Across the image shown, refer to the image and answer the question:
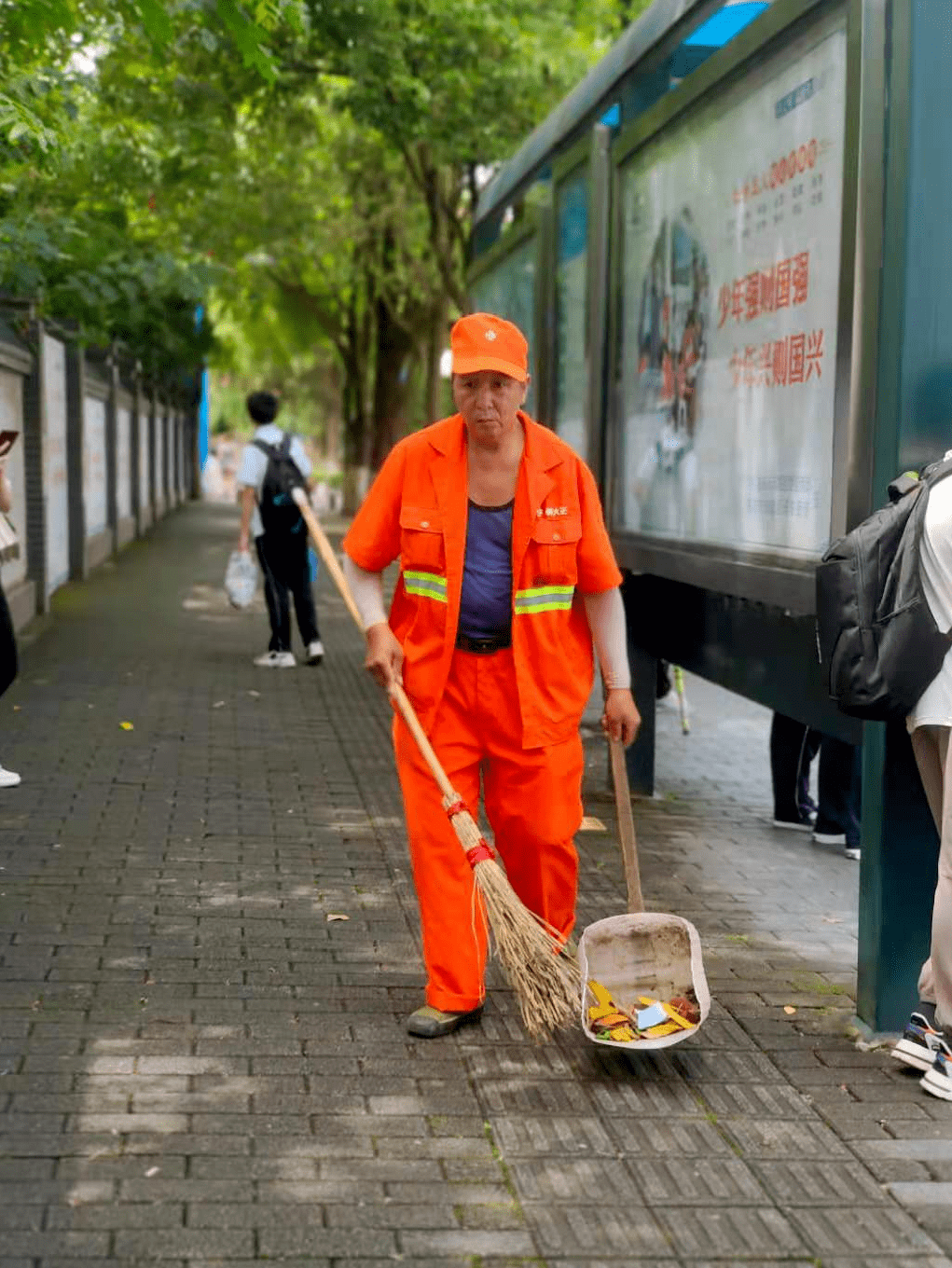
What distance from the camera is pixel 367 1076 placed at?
171 inches

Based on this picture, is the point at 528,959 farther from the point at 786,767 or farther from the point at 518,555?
the point at 786,767

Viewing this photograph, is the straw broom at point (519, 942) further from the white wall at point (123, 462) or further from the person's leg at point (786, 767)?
the white wall at point (123, 462)

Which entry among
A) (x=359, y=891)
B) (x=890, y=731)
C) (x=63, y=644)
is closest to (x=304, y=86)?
(x=63, y=644)

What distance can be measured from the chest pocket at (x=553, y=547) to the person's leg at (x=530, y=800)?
0.24 metres

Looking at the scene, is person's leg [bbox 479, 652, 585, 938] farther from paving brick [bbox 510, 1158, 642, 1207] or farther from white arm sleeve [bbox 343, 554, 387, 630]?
paving brick [bbox 510, 1158, 642, 1207]

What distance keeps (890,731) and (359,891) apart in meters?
2.26

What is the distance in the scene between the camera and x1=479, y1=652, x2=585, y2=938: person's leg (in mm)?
4660

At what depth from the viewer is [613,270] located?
26.4 feet

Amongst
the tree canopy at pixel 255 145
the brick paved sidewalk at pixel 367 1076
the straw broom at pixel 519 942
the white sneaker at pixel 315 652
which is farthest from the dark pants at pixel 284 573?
the straw broom at pixel 519 942

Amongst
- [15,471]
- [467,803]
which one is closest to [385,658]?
[467,803]

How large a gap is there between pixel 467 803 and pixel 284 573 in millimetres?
7093

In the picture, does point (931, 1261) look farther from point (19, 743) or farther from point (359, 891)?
point (19, 743)

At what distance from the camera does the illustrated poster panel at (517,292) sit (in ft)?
33.1

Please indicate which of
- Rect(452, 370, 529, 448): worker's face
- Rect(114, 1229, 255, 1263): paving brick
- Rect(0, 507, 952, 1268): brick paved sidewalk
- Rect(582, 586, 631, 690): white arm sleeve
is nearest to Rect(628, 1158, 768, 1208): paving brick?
Rect(0, 507, 952, 1268): brick paved sidewalk
